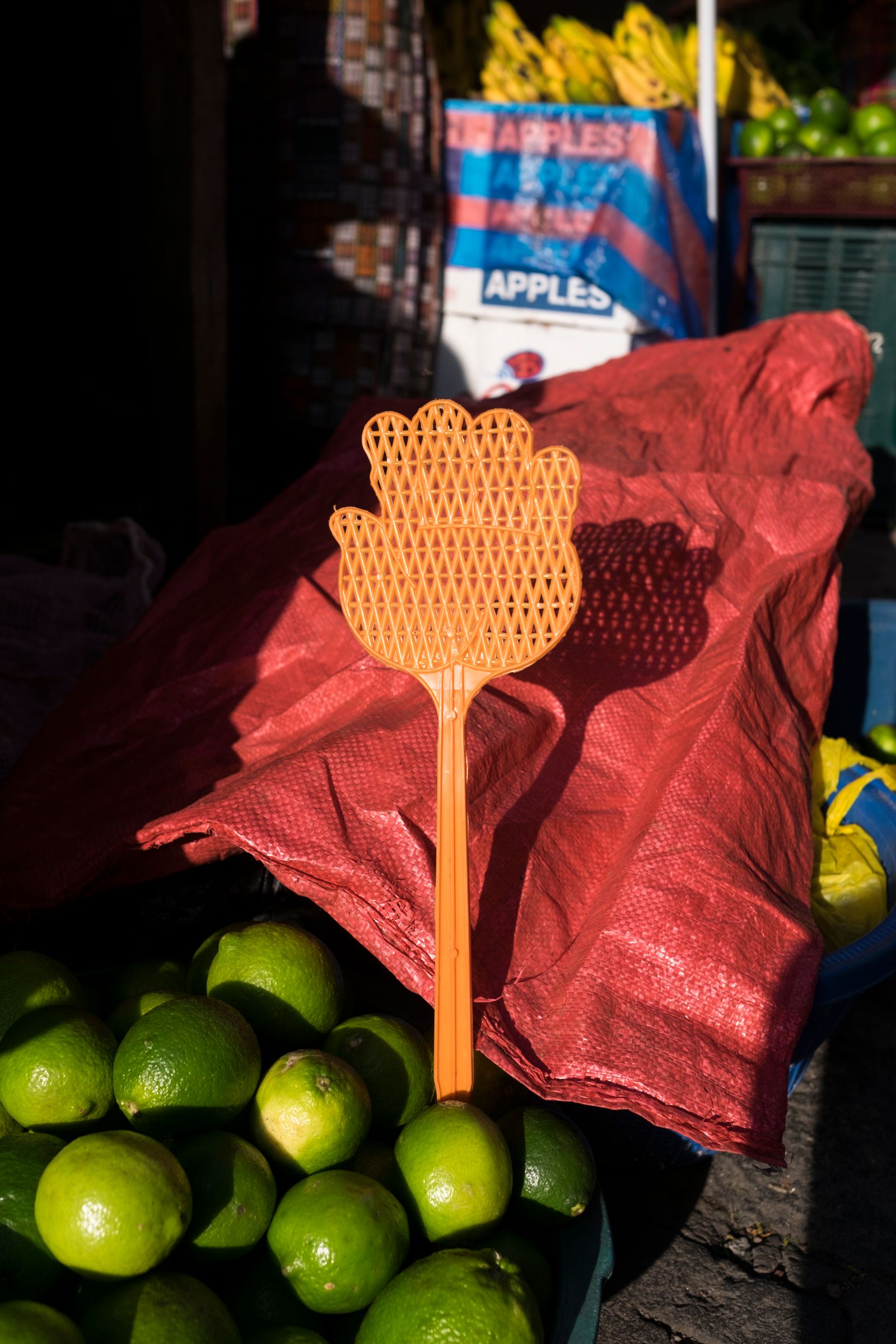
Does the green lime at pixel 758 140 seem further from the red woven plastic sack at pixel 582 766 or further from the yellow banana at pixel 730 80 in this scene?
the red woven plastic sack at pixel 582 766

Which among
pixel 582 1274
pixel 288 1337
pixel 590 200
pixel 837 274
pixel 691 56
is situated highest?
pixel 691 56

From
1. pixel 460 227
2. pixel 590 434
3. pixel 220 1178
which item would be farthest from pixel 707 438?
pixel 460 227

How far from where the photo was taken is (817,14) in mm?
7875

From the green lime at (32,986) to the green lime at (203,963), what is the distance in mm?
161

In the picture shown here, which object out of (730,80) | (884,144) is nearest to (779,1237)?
(884,144)

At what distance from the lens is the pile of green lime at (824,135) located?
Result: 523 cm

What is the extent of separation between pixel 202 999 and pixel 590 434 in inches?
65.7

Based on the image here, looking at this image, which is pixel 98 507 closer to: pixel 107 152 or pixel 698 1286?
pixel 107 152

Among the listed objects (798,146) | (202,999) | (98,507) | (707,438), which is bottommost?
(98,507)

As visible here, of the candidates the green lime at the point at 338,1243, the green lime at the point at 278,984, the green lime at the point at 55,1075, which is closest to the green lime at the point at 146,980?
the green lime at the point at 278,984

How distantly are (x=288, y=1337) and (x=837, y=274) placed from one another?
18.3ft

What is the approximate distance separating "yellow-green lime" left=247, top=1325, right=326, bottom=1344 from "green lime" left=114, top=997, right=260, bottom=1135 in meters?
0.25

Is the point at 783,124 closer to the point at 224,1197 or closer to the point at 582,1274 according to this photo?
the point at 582,1274

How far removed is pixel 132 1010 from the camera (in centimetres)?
156
